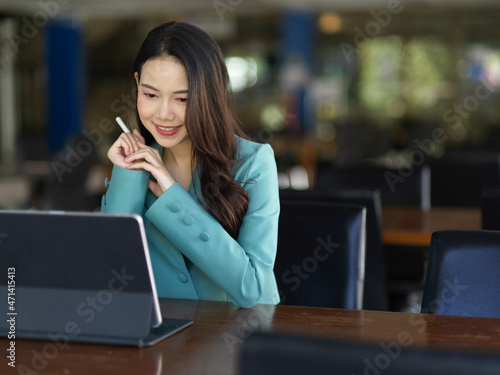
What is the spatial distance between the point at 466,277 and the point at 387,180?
1824 millimetres

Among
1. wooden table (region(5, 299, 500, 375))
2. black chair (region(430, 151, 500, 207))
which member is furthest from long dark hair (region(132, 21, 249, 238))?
black chair (region(430, 151, 500, 207))

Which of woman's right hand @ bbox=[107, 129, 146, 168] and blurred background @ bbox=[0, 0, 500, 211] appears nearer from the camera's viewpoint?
woman's right hand @ bbox=[107, 129, 146, 168]

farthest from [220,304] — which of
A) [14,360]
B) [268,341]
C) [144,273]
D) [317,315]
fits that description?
[268,341]

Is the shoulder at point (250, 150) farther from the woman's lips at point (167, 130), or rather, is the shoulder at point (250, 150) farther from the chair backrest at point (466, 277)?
the chair backrest at point (466, 277)

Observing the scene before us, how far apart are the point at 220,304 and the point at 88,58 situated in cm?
1336

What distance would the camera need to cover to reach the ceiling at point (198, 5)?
427 inches

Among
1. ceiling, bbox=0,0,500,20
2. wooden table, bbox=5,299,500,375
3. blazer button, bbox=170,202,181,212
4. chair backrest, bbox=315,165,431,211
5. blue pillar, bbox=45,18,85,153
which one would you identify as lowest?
wooden table, bbox=5,299,500,375
